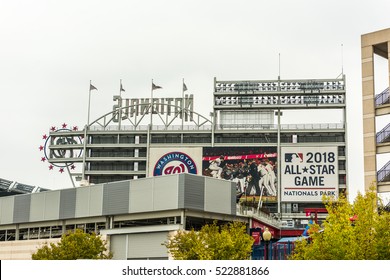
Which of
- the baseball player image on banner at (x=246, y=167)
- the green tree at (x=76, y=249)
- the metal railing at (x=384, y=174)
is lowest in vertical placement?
the green tree at (x=76, y=249)

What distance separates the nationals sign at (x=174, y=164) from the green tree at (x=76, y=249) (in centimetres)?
6239

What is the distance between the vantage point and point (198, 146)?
411 feet

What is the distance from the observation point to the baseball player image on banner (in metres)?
118

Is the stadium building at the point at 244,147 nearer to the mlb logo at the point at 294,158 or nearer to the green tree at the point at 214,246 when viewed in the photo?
the mlb logo at the point at 294,158

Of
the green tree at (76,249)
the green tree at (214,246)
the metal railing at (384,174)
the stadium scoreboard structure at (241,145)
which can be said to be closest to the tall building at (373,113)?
the metal railing at (384,174)

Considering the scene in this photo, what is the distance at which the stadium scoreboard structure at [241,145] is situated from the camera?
395 ft

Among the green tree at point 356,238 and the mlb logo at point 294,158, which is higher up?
the mlb logo at point 294,158

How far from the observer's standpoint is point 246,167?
4715 inches

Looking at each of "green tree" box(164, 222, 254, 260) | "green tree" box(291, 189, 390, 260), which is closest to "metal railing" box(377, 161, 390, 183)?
"green tree" box(164, 222, 254, 260)

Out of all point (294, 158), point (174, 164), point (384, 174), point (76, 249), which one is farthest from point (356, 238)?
point (174, 164)

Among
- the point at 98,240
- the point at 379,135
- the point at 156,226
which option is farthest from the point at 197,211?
the point at 379,135

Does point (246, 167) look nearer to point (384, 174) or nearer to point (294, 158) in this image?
point (294, 158)

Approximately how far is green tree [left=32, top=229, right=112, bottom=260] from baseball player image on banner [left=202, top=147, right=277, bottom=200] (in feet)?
191

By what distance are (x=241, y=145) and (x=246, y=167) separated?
595cm
